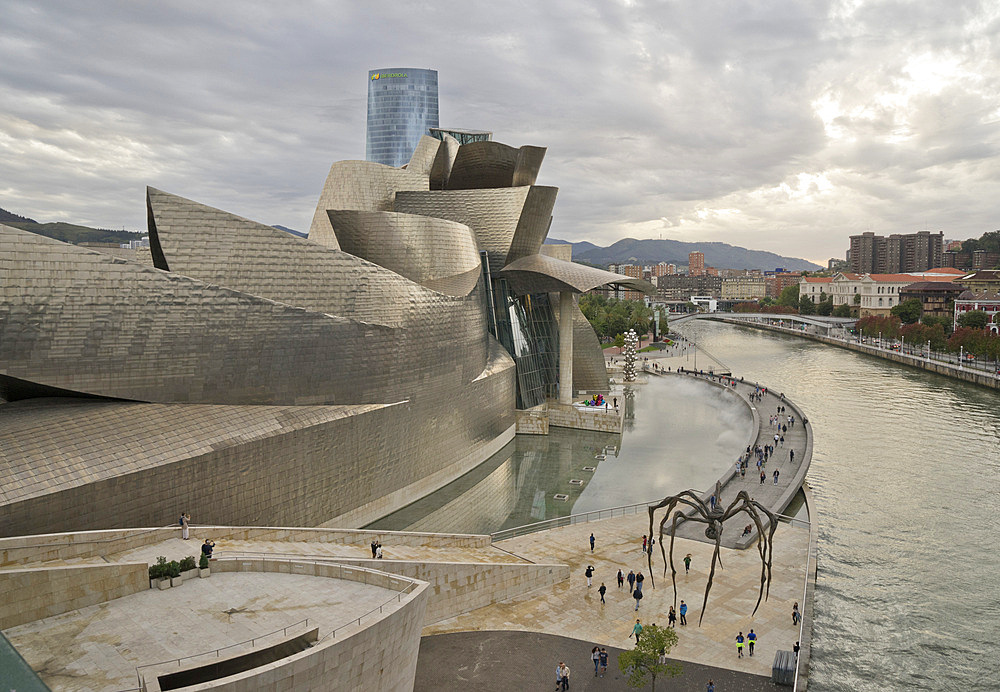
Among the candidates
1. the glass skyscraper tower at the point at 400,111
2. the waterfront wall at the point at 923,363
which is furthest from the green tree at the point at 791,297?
the glass skyscraper tower at the point at 400,111

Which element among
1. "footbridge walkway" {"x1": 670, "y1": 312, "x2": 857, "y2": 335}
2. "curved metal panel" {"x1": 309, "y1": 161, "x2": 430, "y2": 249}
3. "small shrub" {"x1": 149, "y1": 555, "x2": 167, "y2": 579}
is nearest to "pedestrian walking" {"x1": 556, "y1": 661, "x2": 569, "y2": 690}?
"small shrub" {"x1": 149, "y1": 555, "x2": 167, "y2": 579}

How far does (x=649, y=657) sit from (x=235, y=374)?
13.9 m

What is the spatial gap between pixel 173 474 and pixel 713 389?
4988 cm

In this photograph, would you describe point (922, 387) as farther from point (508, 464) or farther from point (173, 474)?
point (173, 474)

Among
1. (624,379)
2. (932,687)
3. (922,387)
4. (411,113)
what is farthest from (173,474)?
(411,113)

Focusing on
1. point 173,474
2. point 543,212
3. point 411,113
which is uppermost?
point 411,113

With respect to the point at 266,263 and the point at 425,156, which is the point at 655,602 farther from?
the point at 425,156

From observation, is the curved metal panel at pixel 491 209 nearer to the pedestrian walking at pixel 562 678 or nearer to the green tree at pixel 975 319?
the pedestrian walking at pixel 562 678

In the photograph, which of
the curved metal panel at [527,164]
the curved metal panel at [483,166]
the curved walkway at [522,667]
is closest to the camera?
the curved walkway at [522,667]

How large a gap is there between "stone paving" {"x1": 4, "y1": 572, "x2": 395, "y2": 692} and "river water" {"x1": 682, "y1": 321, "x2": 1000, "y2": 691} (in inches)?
492

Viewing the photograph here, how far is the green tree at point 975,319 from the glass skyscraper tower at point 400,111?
119872mm

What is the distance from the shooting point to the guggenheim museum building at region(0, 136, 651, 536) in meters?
15.9

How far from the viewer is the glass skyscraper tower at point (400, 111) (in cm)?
16175

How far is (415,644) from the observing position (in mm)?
13688
